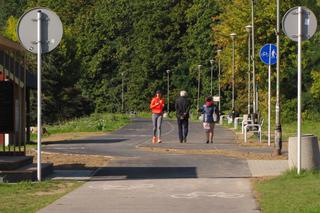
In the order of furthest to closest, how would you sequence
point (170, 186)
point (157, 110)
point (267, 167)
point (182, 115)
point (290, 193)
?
point (182, 115) < point (157, 110) < point (267, 167) < point (170, 186) < point (290, 193)

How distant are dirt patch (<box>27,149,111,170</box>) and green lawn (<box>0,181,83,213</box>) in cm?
352

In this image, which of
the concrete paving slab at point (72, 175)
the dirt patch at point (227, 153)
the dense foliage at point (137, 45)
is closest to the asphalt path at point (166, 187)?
the concrete paving slab at point (72, 175)

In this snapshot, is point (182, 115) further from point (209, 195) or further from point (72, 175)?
point (209, 195)

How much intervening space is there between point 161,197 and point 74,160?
800 cm

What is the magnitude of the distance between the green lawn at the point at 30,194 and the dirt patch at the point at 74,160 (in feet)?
11.5

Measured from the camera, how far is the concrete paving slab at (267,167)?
16.9 m

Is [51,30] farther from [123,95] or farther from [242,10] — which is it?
[123,95]

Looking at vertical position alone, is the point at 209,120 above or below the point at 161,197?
above

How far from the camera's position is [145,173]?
16859 millimetres

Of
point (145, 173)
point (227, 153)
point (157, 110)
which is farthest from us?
point (157, 110)

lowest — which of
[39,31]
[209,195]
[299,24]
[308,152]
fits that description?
[209,195]

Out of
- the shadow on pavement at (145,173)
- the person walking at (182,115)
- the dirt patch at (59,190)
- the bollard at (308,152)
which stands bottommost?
the dirt patch at (59,190)

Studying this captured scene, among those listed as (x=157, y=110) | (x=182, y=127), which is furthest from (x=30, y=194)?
(x=182, y=127)

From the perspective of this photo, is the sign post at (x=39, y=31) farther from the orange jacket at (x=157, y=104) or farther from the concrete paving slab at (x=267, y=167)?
the orange jacket at (x=157, y=104)
